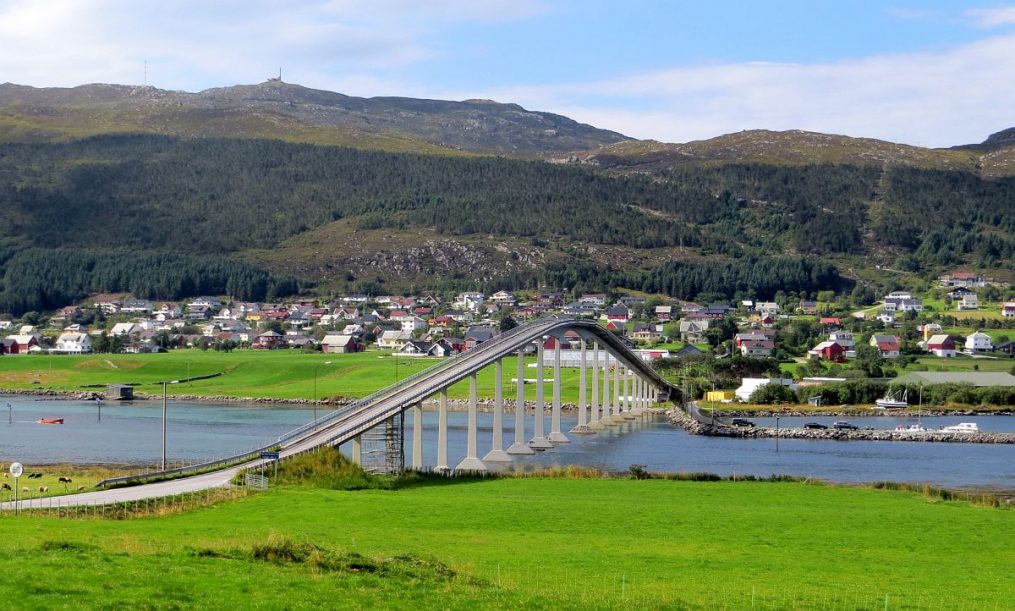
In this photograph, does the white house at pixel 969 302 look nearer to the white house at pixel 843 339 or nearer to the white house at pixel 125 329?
the white house at pixel 843 339

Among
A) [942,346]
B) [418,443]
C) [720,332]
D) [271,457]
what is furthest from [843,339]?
[271,457]

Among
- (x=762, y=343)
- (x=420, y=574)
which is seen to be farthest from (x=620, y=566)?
(x=762, y=343)

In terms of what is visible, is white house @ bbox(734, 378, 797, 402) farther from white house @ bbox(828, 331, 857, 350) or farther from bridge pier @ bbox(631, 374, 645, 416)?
white house @ bbox(828, 331, 857, 350)

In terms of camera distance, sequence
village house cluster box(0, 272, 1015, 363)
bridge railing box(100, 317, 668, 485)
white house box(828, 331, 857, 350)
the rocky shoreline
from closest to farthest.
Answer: bridge railing box(100, 317, 668, 485), the rocky shoreline, white house box(828, 331, 857, 350), village house cluster box(0, 272, 1015, 363)

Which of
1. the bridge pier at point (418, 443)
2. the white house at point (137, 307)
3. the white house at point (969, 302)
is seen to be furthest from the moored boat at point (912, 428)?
the white house at point (137, 307)

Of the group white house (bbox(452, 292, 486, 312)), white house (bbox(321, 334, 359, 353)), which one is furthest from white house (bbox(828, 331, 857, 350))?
white house (bbox(452, 292, 486, 312))

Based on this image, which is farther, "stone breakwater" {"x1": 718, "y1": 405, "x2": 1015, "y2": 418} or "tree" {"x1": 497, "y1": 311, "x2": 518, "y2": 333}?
"tree" {"x1": 497, "y1": 311, "x2": 518, "y2": 333}

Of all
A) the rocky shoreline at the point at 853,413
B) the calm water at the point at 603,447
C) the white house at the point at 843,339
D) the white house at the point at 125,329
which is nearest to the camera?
the calm water at the point at 603,447

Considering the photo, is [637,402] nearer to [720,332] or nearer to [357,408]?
[720,332]
